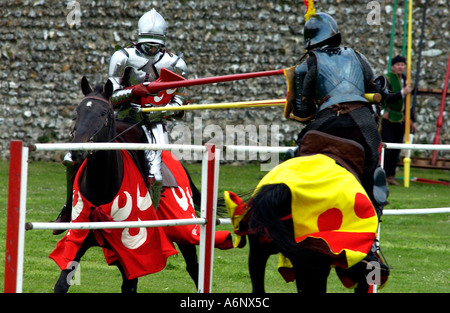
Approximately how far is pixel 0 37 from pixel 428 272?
9827mm

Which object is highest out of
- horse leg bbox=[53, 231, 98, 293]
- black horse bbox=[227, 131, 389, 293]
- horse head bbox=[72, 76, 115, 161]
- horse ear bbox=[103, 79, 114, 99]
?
horse ear bbox=[103, 79, 114, 99]

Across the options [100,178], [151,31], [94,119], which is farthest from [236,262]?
[94,119]

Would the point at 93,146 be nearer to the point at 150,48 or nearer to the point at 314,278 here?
the point at 314,278

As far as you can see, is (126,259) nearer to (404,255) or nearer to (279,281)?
(279,281)

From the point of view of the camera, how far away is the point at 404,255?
7.50 meters

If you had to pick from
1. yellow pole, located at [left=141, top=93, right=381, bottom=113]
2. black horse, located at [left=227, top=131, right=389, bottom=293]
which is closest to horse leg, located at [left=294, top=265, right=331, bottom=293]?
Answer: black horse, located at [left=227, top=131, right=389, bottom=293]

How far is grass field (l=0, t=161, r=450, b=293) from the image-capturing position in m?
6.00

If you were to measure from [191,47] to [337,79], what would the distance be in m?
10.0

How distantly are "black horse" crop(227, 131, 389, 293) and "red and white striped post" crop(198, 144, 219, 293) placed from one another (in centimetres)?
31

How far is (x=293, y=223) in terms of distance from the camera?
407 cm

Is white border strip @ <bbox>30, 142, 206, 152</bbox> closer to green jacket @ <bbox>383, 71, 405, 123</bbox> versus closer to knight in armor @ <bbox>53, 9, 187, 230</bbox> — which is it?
knight in armor @ <bbox>53, 9, 187, 230</bbox>

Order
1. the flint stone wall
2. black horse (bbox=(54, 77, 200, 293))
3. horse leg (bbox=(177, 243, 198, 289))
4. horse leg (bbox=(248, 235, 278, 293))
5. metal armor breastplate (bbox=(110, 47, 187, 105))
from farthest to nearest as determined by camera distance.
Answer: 1. the flint stone wall
2. metal armor breastplate (bbox=(110, 47, 187, 105))
3. horse leg (bbox=(177, 243, 198, 289))
4. black horse (bbox=(54, 77, 200, 293))
5. horse leg (bbox=(248, 235, 278, 293))
